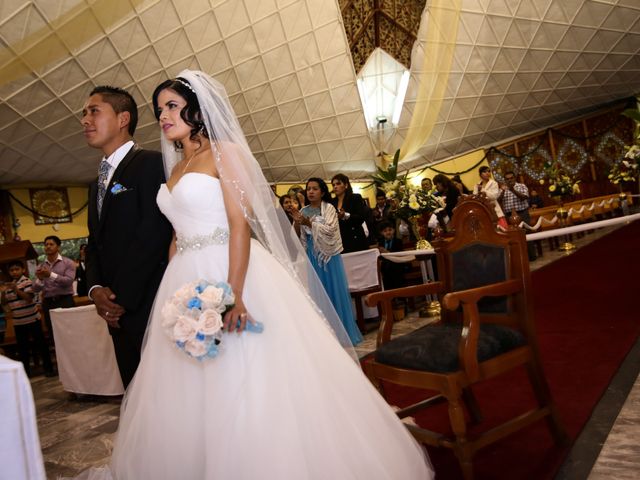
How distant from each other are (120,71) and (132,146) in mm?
10281

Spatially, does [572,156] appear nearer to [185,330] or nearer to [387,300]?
[387,300]

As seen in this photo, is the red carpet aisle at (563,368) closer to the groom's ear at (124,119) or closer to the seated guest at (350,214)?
the seated guest at (350,214)

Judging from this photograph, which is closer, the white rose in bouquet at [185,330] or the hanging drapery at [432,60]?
the white rose in bouquet at [185,330]

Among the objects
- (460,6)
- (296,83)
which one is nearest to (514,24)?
(460,6)

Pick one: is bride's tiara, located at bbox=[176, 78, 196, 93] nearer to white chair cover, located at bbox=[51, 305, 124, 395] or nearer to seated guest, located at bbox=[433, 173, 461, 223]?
white chair cover, located at bbox=[51, 305, 124, 395]

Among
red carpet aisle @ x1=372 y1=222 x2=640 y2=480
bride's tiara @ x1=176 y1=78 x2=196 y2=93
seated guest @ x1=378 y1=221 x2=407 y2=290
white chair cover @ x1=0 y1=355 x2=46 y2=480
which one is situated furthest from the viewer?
seated guest @ x1=378 y1=221 x2=407 y2=290

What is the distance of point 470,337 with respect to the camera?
2104mm

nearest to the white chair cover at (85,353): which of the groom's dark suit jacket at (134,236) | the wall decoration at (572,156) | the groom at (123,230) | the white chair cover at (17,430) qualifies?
the groom at (123,230)

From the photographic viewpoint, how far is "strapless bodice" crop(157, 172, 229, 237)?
78.0 inches

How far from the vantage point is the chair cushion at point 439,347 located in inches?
84.2

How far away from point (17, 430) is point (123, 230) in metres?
1.41

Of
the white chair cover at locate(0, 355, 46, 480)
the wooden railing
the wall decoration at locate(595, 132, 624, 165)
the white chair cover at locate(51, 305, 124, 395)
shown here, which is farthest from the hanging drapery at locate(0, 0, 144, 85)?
the wall decoration at locate(595, 132, 624, 165)

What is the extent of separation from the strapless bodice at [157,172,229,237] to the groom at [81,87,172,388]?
32 cm

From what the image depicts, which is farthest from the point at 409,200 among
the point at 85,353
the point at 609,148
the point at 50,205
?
the point at 609,148
